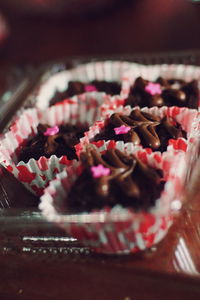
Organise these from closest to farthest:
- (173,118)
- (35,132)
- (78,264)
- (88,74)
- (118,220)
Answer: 1. (118,220)
2. (78,264)
3. (173,118)
4. (35,132)
5. (88,74)

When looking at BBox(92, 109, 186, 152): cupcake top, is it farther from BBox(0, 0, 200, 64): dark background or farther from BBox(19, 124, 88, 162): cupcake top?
BBox(0, 0, 200, 64): dark background

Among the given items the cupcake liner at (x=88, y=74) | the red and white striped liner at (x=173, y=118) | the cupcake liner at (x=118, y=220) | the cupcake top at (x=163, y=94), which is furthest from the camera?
the cupcake liner at (x=88, y=74)

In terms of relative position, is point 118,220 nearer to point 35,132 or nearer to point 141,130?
point 141,130

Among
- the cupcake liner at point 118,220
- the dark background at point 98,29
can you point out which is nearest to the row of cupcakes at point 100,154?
the cupcake liner at point 118,220

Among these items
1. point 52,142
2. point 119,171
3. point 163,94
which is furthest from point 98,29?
point 119,171

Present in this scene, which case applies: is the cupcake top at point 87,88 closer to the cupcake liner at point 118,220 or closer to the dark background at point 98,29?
the cupcake liner at point 118,220

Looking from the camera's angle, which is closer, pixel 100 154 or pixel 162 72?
pixel 100 154
